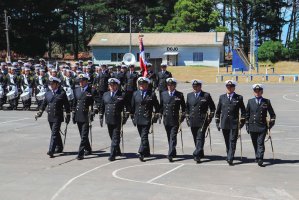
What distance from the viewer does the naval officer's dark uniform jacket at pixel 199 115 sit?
522 inches

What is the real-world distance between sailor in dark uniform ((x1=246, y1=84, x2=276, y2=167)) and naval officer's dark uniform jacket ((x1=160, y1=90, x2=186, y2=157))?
183cm

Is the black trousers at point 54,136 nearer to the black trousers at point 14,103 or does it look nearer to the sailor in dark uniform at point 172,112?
the sailor in dark uniform at point 172,112

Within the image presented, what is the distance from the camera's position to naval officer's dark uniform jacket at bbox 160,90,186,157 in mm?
13398

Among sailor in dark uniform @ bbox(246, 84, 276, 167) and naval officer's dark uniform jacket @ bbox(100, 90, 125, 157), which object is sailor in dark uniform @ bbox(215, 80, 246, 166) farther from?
naval officer's dark uniform jacket @ bbox(100, 90, 125, 157)

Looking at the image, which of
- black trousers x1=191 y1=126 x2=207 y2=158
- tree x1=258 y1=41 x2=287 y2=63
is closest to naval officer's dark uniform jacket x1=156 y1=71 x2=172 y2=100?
black trousers x1=191 y1=126 x2=207 y2=158

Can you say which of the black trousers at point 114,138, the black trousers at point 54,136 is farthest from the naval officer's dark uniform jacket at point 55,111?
the black trousers at point 114,138

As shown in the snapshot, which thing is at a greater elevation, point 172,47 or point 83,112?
point 172,47

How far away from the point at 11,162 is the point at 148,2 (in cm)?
7216

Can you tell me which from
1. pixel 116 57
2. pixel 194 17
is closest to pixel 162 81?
pixel 116 57

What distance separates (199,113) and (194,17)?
6525cm

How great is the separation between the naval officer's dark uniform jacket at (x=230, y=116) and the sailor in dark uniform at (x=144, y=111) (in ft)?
5.86

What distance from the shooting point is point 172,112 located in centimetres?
1355

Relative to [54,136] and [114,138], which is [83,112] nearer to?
[54,136]

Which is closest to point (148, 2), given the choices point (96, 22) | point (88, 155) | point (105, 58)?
point (96, 22)
